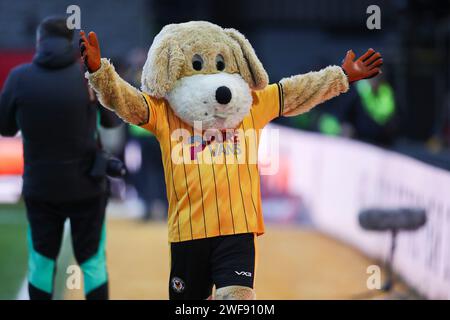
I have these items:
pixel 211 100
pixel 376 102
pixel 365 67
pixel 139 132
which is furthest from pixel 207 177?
pixel 376 102

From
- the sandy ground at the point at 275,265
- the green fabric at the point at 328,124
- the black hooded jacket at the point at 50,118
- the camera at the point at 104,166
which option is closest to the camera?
the black hooded jacket at the point at 50,118

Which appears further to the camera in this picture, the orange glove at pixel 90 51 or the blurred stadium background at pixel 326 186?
the blurred stadium background at pixel 326 186

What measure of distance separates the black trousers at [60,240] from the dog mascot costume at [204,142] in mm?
1087

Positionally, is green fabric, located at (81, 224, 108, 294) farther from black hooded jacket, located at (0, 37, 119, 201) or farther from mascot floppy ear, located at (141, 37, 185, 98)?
mascot floppy ear, located at (141, 37, 185, 98)

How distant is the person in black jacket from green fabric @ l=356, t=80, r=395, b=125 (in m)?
5.43

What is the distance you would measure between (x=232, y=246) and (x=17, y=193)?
8219 millimetres

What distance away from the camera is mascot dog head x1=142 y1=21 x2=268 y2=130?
4387 millimetres

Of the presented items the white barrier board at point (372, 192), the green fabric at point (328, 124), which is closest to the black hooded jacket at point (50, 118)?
the white barrier board at point (372, 192)

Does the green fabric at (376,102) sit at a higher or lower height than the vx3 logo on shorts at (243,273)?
higher

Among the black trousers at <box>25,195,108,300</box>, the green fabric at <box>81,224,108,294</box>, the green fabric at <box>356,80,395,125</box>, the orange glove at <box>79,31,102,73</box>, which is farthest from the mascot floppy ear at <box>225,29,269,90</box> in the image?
the green fabric at <box>356,80,395,125</box>

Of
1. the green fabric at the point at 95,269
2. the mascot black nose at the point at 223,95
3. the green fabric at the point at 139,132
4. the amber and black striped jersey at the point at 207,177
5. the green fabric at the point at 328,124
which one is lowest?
the green fabric at the point at 95,269

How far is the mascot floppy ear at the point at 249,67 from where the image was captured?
456cm

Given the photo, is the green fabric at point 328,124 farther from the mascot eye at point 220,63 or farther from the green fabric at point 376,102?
the mascot eye at point 220,63

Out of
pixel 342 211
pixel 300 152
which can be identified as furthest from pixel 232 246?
pixel 300 152
